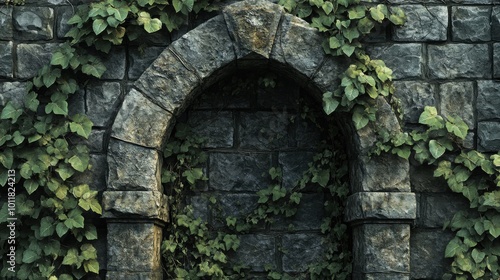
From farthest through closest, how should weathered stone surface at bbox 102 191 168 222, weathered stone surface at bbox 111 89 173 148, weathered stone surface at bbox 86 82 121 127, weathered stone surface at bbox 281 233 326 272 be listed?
1. weathered stone surface at bbox 281 233 326 272
2. weathered stone surface at bbox 86 82 121 127
3. weathered stone surface at bbox 111 89 173 148
4. weathered stone surface at bbox 102 191 168 222

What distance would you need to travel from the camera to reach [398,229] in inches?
199

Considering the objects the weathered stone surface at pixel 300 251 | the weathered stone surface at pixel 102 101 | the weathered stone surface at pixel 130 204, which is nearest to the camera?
the weathered stone surface at pixel 130 204

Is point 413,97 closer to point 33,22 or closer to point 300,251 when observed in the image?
point 300,251

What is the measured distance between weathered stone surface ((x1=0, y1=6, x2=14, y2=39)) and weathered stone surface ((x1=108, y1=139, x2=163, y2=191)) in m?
0.95

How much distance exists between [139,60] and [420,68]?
1732 mm

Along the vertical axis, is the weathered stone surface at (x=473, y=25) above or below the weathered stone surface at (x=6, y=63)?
above

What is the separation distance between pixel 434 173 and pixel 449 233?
385 millimetres

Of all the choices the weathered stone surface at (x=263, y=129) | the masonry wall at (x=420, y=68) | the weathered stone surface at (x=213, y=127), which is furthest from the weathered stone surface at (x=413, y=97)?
the weathered stone surface at (x=213, y=127)

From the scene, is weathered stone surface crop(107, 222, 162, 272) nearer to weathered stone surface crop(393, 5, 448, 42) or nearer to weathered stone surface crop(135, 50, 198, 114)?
weathered stone surface crop(135, 50, 198, 114)

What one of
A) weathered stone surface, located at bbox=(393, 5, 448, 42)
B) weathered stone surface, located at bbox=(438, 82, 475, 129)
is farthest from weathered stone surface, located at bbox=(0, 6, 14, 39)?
weathered stone surface, located at bbox=(438, 82, 475, 129)

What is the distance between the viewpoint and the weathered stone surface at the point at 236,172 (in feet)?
18.3

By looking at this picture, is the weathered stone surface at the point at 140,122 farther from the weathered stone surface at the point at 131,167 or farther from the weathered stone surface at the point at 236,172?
the weathered stone surface at the point at 236,172

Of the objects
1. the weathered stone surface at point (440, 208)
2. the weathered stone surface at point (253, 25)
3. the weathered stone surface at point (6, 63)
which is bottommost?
the weathered stone surface at point (440, 208)

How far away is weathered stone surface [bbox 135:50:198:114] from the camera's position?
5176 mm
